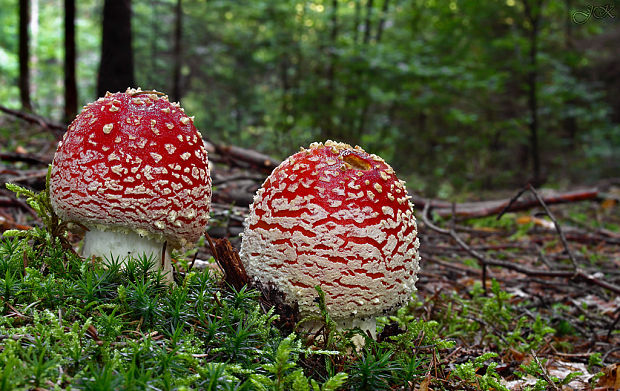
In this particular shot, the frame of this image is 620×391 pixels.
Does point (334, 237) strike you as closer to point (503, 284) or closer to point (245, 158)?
point (503, 284)

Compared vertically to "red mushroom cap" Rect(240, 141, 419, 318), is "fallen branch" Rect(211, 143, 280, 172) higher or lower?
lower

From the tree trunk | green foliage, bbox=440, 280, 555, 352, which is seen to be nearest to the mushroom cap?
green foliage, bbox=440, 280, 555, 352

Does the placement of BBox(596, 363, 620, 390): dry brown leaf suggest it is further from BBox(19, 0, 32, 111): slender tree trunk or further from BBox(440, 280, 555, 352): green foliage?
BBox(19, 0, 32, 111): slender tree trunk

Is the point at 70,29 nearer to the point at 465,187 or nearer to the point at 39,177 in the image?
the point at 39,177

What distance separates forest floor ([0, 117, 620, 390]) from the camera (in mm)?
2977

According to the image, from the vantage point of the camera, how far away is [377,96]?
9.76 meters

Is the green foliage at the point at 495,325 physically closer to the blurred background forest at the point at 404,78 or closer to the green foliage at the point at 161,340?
the green foliage at the point at 161,340

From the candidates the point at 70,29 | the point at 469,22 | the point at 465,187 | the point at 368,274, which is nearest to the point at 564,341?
the point at 368,274

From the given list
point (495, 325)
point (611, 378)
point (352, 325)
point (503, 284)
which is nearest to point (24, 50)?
point (352, 325)

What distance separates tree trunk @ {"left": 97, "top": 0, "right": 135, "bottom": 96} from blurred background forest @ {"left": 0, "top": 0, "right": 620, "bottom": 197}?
7.10ft

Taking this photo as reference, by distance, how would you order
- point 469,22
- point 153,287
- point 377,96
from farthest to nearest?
1. point 469,22
2. point 377,96
3. point 153,287

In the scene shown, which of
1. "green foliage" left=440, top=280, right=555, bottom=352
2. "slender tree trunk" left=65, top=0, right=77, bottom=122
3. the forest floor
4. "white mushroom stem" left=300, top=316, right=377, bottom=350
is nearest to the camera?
"white mushroom stem" left=300, top=316, right=377, bottom=350

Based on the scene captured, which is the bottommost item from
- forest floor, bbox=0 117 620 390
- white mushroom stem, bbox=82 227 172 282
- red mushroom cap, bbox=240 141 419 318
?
forest floor, bbox=0 117 620 390

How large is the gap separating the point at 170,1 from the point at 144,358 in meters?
10.8
